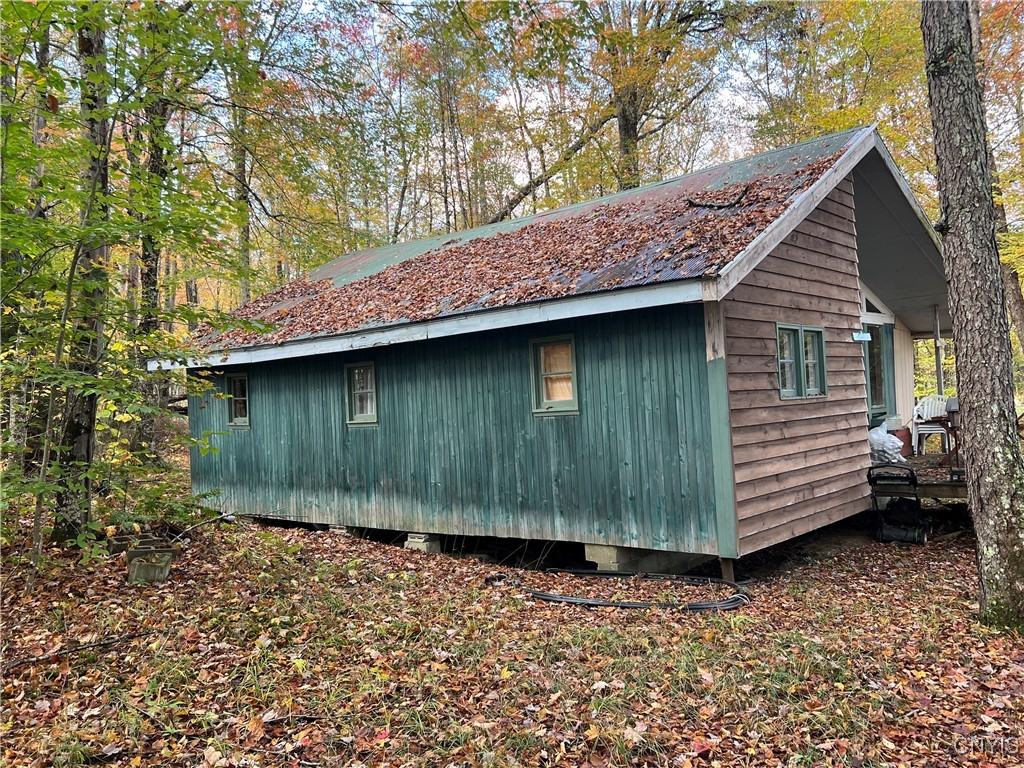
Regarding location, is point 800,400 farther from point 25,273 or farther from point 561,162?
point 561,162

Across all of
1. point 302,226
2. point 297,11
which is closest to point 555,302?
point 302,226

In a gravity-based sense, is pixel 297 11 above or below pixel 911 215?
above

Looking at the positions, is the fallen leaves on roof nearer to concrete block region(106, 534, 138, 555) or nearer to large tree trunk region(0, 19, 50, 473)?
large tree trunk region(0, 19, 50, 473)

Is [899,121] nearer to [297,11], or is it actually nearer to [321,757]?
[297,11]

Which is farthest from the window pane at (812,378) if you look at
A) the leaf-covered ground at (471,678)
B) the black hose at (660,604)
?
the black hose at (660,604)

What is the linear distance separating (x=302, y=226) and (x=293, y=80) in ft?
8.45

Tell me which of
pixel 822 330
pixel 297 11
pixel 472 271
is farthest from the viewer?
pixel 297 11

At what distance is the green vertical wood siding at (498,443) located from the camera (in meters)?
7.32

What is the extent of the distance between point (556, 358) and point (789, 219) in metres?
3.09

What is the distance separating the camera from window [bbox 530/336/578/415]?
816 centimetres

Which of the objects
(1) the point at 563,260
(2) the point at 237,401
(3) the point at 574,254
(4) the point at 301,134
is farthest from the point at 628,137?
(2) the point at 237,401

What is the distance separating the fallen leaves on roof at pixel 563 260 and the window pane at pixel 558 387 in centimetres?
114

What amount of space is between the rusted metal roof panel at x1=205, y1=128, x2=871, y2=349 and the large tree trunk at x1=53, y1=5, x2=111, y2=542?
5.14 ft

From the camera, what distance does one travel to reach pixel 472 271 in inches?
396
